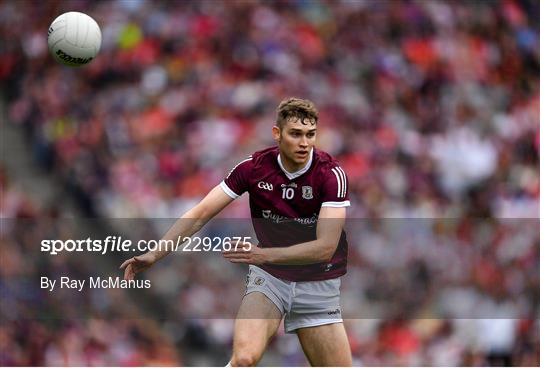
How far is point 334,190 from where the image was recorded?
5.92 meters

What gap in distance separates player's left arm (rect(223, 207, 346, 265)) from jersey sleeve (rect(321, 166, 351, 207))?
43 millimetres

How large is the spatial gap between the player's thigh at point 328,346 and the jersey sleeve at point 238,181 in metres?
0.87

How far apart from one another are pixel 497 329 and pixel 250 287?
433 cm

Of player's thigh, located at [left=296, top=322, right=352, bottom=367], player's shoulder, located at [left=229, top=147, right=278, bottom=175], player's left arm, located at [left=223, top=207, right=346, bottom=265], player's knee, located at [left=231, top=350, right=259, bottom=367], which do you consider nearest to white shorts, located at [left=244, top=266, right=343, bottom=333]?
player's thigh, located at [left=296, top=322, right=352, bottom=367]

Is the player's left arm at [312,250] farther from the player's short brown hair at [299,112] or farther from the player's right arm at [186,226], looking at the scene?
the player's short brown hair at [299,112]

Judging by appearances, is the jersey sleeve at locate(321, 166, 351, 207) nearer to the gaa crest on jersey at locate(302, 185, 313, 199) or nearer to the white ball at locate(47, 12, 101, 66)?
the gaa crest on jersey at locate(302, 185, 313, 199)

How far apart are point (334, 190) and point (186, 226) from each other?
0.86 m

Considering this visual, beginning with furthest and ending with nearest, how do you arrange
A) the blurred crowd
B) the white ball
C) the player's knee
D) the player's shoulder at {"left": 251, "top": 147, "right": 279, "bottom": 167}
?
the blurred crowd < the white ball < the player's shoulder at {"left": 251, "top": 147, "right": 279, "bottom": 167} < the player's knee

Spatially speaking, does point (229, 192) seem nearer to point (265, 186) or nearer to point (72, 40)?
point (265, 186)

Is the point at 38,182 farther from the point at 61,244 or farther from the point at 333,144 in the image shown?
the point at 333,144

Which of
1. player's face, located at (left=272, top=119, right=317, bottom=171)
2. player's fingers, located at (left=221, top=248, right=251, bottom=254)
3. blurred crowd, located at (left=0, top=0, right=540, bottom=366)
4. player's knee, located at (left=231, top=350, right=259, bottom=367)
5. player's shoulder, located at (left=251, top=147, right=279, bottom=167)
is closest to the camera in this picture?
player's knee, located at (left=231, top=350, right=259, bottom=367)

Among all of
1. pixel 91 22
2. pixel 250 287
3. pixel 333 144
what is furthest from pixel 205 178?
pixel 250 287

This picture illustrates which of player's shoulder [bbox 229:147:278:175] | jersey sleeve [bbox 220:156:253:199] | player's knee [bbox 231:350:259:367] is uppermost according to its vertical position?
player's shoulder [bbox 229:147:278:175]

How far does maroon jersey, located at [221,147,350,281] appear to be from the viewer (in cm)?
597
